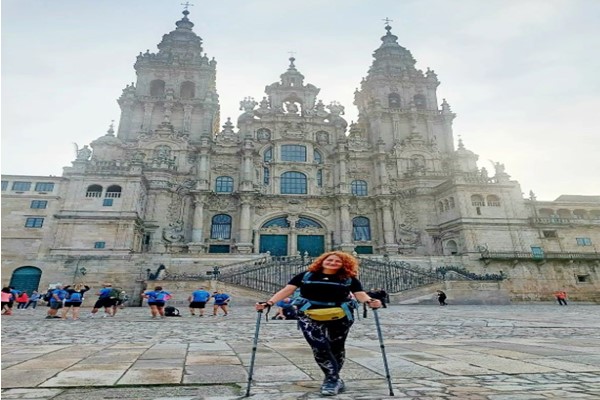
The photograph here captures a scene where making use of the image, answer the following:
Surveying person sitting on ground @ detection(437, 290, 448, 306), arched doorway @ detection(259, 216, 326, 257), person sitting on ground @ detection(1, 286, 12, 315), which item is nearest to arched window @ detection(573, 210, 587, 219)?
person sitting on ground @ detection(437, 290, 448, 306)

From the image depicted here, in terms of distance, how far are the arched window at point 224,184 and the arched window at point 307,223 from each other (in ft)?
24.8

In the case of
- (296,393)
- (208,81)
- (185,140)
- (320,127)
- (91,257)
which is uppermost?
(208,81)

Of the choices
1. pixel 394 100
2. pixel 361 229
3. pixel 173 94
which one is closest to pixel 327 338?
pixel 361 229

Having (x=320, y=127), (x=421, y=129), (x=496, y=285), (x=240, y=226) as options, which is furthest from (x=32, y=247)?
(x=421, y=129)

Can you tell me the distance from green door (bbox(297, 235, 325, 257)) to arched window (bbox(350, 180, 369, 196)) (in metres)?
6.38

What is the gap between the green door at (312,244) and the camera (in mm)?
33969

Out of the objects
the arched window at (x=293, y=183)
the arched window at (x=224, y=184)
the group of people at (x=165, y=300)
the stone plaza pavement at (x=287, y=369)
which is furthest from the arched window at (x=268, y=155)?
the stone plaza pavement at (x=287, y=369)

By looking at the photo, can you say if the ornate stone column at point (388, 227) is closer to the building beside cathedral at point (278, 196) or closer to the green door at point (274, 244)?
the building beside cathedral at point (278, 196)

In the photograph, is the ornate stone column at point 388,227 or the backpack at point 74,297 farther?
the ornate stone column at point 388,227

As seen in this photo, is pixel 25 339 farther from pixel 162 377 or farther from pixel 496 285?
pixel 496 285

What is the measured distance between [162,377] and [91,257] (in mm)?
25583

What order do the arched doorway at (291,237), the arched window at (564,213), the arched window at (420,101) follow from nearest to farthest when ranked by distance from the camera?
1. the arched doorway at (291,237)
2. the arched window at (564,213)
3. the arched window at (420,101)

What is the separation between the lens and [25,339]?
7.22 metres

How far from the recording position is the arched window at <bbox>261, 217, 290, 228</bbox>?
3444cm
